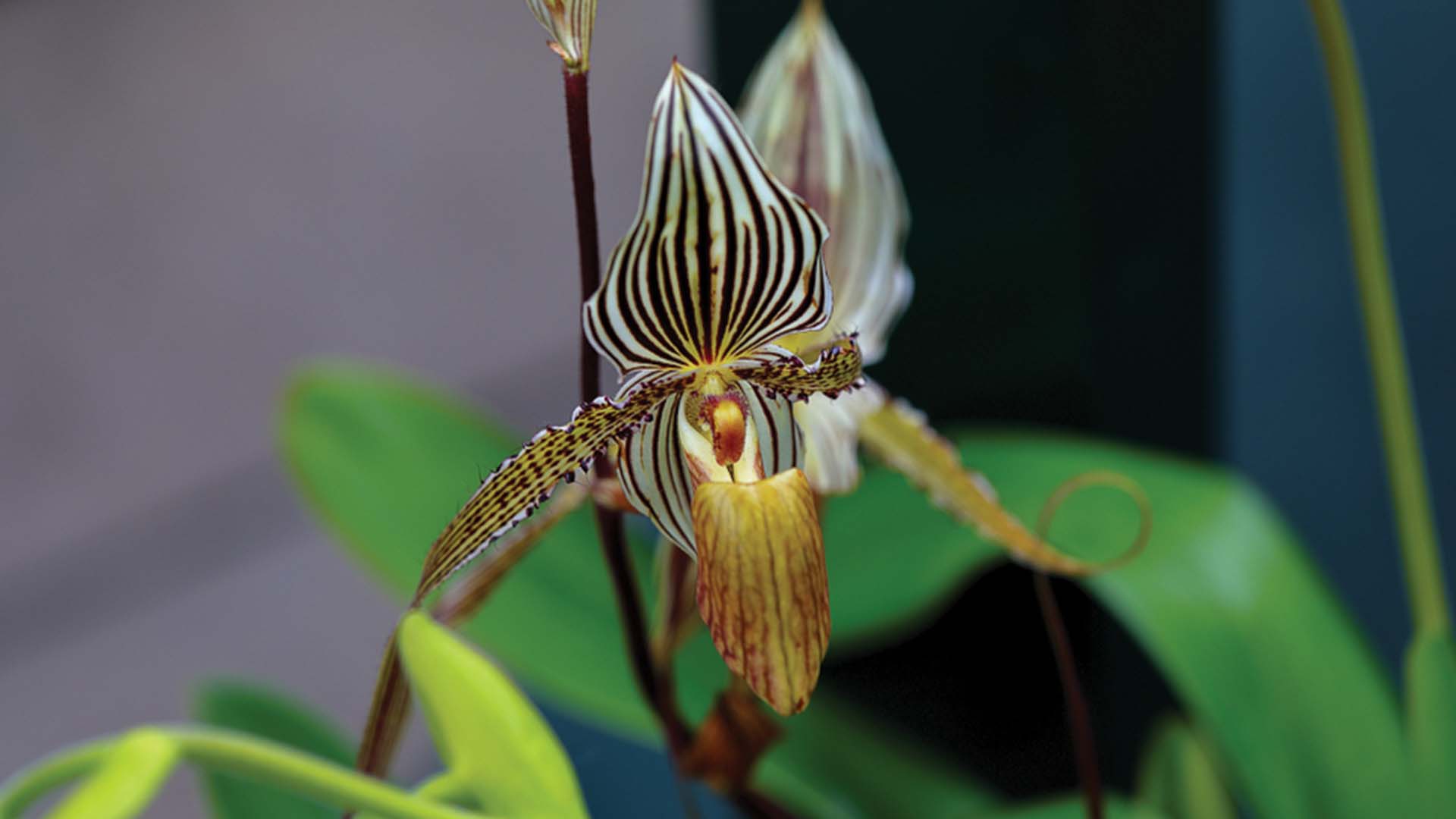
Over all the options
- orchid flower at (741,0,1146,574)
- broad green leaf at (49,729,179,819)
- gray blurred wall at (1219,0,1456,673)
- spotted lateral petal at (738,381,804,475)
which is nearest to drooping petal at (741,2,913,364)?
orchid flower at (741,0,1146,574)

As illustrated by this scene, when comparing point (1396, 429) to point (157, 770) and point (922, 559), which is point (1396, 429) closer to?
point (922, 559)

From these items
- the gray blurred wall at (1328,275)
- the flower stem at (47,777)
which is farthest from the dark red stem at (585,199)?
the gray blurred wall at (1328,275)

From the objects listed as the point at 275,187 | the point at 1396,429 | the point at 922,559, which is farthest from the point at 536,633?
the point at 275,187

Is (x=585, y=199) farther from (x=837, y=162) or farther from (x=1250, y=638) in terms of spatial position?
(x=1250, y=638)

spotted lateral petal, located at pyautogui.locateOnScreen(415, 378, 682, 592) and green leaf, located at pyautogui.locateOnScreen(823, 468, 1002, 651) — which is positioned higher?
spotted lateral petal, located at pyautogui.locateOnScreen(415, 378, 682, 592)

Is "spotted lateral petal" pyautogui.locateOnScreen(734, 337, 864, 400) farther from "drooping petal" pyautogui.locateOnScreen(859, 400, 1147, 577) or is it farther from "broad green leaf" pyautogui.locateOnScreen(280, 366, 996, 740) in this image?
"broad green leaf" pyautogui.locateOnScreen(280, 366, 996, 740)

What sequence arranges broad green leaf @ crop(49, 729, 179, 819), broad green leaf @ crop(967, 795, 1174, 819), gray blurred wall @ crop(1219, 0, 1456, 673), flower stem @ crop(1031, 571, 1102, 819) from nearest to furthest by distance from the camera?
broad green leaf @ crop(49, 729, 179, 819), flower stem @ crop(1031, 571, 1102, 819), broad green leaf @ crop(967, 795, 1174, 819), gray blurred wall @ crop(1219, 0, 1456, 673)
